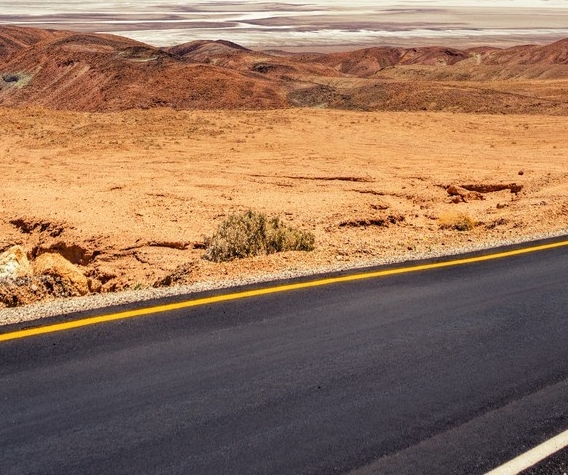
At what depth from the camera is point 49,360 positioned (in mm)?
6805

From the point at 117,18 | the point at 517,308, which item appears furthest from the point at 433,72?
the point at 117,18

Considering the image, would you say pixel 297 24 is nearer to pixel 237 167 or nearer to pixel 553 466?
pixel 237 167

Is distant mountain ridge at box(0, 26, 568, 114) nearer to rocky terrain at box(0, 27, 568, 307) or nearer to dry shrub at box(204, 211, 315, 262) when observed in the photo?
rocky terrain at box(0, 27, 568, 307)

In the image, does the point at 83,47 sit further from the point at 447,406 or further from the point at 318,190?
the point at 447,406

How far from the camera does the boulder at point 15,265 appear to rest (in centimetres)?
1245

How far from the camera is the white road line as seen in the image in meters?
5.34

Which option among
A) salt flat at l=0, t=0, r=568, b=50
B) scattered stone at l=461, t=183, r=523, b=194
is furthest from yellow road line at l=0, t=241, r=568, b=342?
salt flat at l=0, t=0, r=568, b=50

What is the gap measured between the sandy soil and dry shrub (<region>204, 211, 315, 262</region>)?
0.43 meters

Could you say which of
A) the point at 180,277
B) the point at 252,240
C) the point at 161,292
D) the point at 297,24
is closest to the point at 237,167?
the point at 252,240

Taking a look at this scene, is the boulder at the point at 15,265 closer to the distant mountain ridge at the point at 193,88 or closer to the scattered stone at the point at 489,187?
the scattered stone at the point at 489,187

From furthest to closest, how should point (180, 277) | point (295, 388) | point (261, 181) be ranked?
point (261, 181) < point (180, 277) < point (295, 388)

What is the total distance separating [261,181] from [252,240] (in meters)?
10.2

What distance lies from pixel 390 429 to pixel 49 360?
3132 millimetres

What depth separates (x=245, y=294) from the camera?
8.80 metres
